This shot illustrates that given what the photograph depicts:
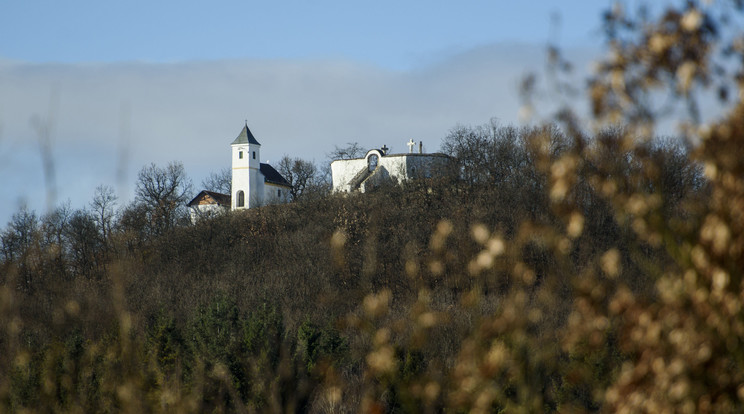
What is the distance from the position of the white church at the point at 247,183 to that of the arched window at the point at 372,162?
13598mm

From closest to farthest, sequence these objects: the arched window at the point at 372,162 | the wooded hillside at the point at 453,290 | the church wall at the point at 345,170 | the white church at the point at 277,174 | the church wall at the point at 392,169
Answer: the wooded hillside at the point at 453,290 < the church wall at the point at 392,169 < the white church at the point at 277,174 < the arched window at the point at 372,162 < the church wall at the point at 345,170

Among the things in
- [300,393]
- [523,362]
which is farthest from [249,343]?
[523,362]

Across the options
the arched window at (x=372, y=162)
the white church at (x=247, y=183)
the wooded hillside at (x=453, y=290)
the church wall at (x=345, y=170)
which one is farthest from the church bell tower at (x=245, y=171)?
the wooded hillside at (x=453, y=290)

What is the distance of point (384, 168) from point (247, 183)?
20.7m

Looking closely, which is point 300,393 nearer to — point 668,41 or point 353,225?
point 668,41

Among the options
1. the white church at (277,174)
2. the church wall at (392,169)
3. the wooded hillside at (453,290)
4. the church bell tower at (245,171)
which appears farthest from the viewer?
the church bell tower at (245,171)

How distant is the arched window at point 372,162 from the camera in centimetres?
4872

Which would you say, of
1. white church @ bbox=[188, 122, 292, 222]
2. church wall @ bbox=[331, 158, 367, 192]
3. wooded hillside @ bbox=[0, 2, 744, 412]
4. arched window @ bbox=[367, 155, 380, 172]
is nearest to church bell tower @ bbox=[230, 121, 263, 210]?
white church @ bbox=[188, 122, 292, 222]

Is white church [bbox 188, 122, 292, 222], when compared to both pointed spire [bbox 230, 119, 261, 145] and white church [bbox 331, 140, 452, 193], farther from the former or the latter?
white church [bbox 331, 140, 452, 193]

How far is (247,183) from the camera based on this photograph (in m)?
63.0

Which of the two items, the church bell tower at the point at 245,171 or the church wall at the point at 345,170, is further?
the church bell tower at the point at 245,171

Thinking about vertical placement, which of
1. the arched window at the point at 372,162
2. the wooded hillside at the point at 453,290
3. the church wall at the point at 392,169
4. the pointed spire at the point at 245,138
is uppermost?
the pointed spire at the point at 245,138

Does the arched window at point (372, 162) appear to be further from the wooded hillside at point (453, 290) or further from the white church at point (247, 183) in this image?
the white church at point (247, 183)

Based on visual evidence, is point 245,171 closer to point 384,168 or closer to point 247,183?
point 247,183
